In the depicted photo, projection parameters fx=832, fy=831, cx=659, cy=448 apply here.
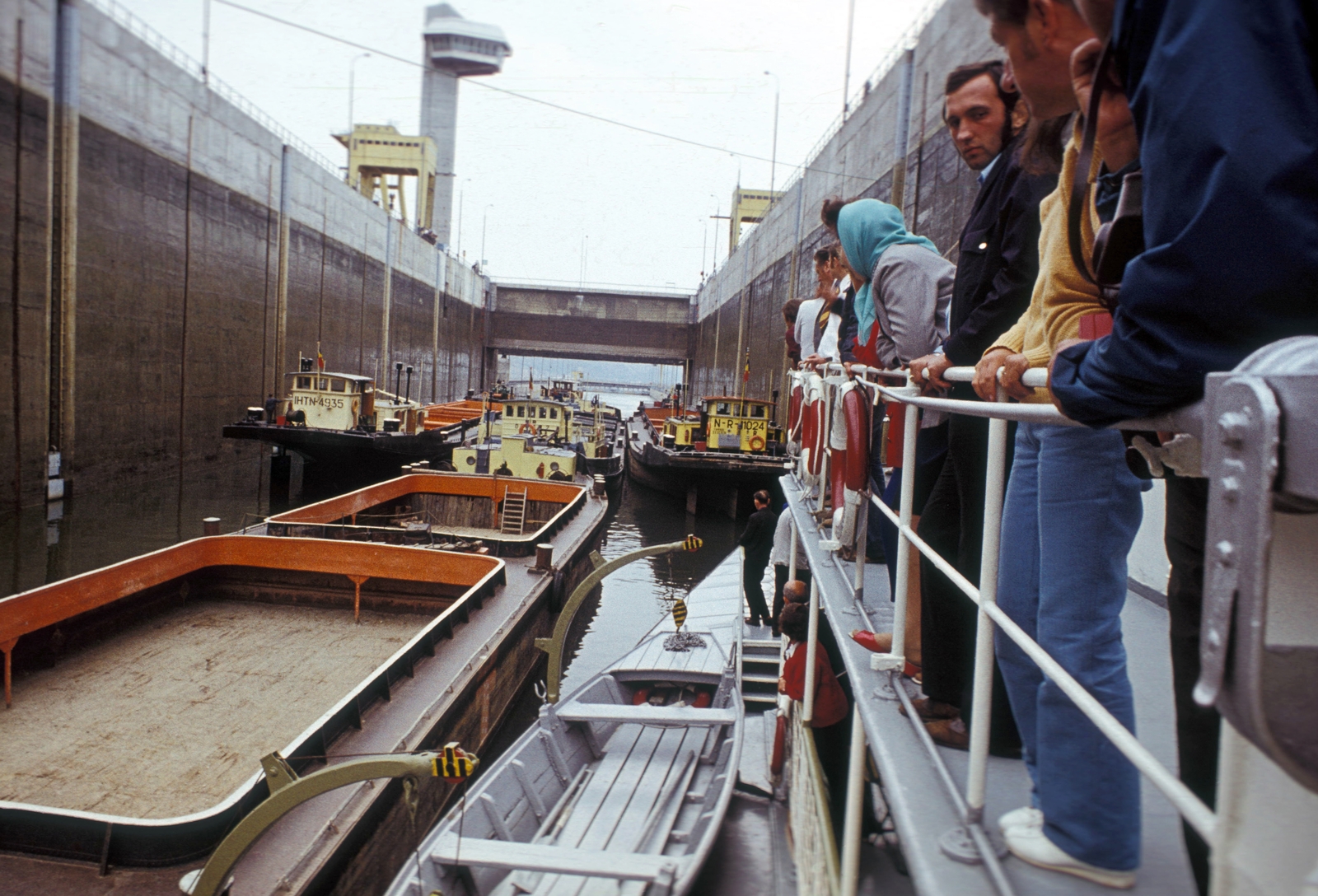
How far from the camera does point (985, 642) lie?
4.99 feet

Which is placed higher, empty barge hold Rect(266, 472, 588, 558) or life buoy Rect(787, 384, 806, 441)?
life buoy Rect(787, 384, 806, 441)

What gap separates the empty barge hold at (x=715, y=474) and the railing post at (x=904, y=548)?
1548 centimetres

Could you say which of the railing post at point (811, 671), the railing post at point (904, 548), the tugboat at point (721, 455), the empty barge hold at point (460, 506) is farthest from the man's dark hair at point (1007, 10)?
A: the tugboat at point (721, 455)

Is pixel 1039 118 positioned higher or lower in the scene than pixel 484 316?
lower

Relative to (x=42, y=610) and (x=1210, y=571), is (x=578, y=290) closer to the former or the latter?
(x=42, y=610)

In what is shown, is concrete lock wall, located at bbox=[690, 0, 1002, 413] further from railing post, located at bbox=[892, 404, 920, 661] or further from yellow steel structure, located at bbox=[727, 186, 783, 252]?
yellow steel structure, located at bbox=[727, 186, 783, 252]

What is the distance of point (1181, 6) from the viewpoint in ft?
2.74

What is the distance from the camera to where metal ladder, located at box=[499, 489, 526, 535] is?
12.7 metres

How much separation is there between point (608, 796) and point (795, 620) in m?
1.68

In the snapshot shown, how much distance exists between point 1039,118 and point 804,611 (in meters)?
3.59

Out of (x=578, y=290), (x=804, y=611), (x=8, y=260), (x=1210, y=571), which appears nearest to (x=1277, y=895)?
(x=1210, y=571)

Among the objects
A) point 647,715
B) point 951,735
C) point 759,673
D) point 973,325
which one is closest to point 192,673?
point 647,715

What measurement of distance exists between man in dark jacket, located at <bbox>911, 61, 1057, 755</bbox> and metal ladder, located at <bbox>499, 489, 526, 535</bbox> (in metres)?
10.7

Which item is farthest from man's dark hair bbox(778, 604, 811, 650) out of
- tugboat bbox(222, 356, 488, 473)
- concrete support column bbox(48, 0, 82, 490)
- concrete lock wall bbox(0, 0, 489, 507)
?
tugboat bbox(222, 356, 488, 473)
